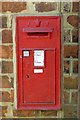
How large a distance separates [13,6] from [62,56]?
667 mm

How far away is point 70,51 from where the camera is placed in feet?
10.8

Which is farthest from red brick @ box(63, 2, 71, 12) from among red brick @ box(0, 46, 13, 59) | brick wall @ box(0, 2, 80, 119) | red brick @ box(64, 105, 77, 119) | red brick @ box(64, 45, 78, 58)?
red brick @ box(64, 105, 77, 119)

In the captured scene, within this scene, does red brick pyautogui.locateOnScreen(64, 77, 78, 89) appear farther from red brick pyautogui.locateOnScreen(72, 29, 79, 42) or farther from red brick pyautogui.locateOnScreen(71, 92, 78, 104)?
red brick pyautogui.locateOnScreen(72, 29, 79, 42)

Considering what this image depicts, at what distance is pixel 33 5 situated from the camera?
3238 millimetres

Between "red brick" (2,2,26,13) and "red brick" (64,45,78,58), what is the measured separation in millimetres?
560

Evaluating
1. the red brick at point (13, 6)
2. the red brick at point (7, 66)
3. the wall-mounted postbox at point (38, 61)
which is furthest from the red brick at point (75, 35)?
the red brick at point (7, 66)

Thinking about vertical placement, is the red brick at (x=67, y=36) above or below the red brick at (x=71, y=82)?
above

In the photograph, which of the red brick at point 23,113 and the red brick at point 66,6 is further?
the red brick at point 23,113

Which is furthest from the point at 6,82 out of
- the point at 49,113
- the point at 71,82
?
the point at 71,82

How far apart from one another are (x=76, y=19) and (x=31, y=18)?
0.43 m

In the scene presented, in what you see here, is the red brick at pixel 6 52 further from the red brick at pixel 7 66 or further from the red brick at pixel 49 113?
the red brick at pixel 49 113

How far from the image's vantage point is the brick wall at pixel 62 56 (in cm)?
324

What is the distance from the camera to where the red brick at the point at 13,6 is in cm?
324

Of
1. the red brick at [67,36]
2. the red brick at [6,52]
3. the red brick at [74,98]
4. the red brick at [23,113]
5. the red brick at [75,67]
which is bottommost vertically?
the red brick at [23,113]
